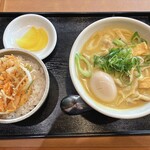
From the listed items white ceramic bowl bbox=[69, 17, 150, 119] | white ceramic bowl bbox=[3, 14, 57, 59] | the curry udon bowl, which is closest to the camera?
white ceramic bowl bbox=[69, 17, 150, 119]

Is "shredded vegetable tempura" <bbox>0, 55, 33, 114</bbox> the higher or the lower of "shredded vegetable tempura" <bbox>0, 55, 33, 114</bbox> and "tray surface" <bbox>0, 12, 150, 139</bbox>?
the higher

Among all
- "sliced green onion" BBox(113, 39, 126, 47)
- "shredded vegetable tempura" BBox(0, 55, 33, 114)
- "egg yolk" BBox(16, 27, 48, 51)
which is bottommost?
"shredded vegetable tempura" BBox(0, 55, 33, 114)

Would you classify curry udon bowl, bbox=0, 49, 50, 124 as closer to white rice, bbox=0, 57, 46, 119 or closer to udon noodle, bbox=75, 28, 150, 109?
white rice, bbox=0, 57, 46, 119

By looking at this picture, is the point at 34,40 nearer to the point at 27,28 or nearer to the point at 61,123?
the point at 27,28

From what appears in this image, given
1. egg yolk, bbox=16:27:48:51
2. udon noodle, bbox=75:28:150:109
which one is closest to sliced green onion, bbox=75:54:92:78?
udon noodle, bbox=75:28:150:109

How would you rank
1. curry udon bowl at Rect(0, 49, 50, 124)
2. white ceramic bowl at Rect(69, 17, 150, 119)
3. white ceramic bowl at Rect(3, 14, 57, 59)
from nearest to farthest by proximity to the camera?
white ceramic bowl at Rect(69, 17, 150, 119)
curry udon bowl at Rect(0, 49, 50, 124)
white ceramic bowl at Rect(3, 14, 57, 59)
